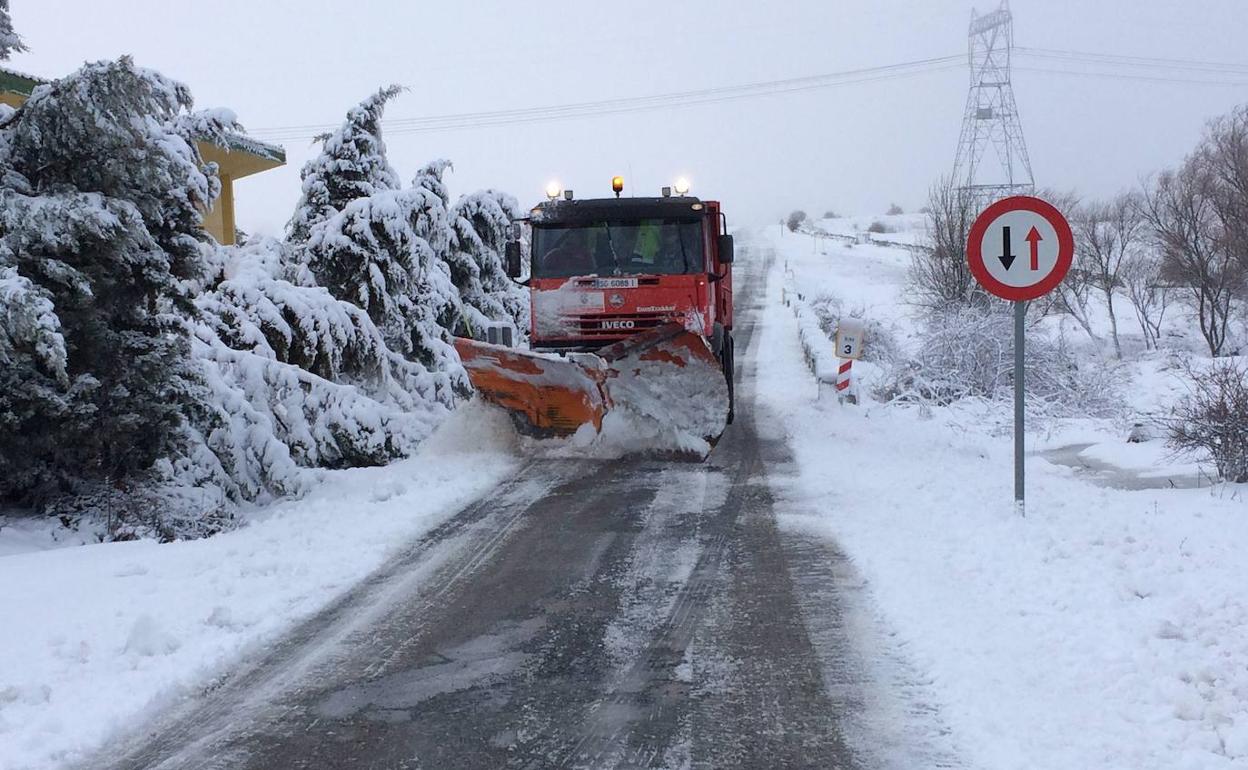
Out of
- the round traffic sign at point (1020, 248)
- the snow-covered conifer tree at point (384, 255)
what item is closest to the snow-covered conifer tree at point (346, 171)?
the snow-covered conifer tree at point (384, 255)

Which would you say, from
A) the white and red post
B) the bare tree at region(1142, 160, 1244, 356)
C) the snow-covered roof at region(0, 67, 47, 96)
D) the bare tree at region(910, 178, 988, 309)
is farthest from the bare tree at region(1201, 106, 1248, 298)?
the snow-covered roof at region(0, 67, 47, 96)

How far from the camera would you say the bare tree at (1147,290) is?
36.8 m

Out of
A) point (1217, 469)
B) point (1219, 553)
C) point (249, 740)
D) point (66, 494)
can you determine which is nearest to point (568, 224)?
point (66, 494)

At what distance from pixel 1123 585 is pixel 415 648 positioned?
3446 millimetres

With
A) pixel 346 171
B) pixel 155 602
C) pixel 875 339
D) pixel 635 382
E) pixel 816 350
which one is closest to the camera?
pixel 155 602

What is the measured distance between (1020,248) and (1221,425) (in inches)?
120

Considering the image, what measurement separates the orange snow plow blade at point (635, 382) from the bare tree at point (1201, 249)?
27.3m

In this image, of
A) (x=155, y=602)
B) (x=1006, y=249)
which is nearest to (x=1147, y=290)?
(x=1006, y=249)

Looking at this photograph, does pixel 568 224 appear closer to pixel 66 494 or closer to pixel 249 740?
pixel 66 494

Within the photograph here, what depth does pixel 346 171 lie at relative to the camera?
571 inches

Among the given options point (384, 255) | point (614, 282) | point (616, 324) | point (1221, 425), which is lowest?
point (1221, 425)

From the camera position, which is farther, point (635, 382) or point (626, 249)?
point (626, 249)

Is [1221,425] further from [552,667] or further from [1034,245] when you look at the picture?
[552,667]

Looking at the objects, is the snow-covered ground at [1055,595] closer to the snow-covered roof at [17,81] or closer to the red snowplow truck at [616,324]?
the red snowplow truck at [616,324]
